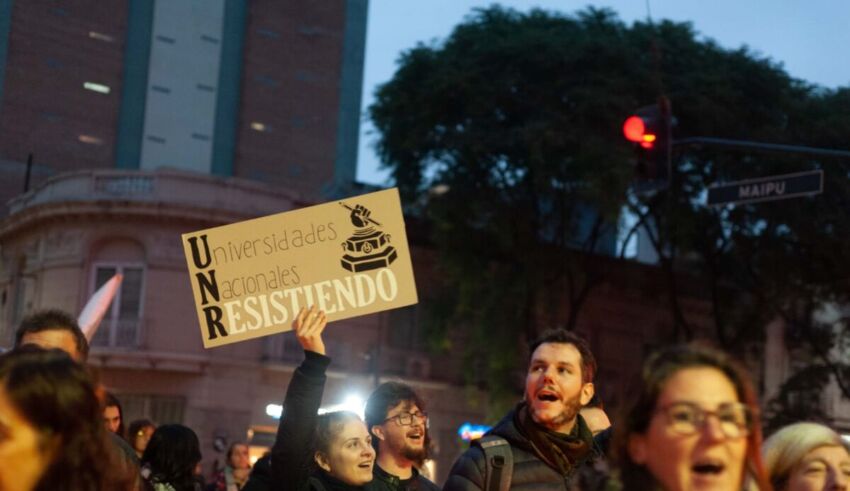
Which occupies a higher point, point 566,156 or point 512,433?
point 566,156

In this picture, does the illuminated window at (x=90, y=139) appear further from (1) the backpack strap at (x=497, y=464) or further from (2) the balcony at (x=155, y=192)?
(1) the backpack strap at (x=497, y=464)

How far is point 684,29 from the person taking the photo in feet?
107

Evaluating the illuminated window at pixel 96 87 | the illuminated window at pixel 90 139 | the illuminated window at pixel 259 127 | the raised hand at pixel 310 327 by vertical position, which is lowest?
the raised hand at pixel 310 327

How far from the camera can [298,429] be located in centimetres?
504

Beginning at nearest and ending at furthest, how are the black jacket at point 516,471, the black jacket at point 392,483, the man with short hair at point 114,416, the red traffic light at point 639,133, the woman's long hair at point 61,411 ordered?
1. the woman's long hair at point 61,411
2. the black jacket at point 516,471
3. the black jacket at point 392,483
4. the man with short hair at point 114,416
5. the red traffic light at point 639,133

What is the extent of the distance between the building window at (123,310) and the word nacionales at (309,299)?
2805 centimetres

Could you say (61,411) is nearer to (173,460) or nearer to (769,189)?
(173,460)

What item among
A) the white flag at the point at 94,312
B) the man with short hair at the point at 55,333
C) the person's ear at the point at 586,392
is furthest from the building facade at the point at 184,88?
the person's ear at the point at 586,392

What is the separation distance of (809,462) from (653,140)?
911cm

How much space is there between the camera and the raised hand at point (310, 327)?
5.25m

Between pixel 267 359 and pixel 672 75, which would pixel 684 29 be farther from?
pixel 267 359

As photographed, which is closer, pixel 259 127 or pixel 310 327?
pixel 310 327

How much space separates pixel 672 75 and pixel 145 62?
15490 millimetres

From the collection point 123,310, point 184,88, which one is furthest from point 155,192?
point 184,88
